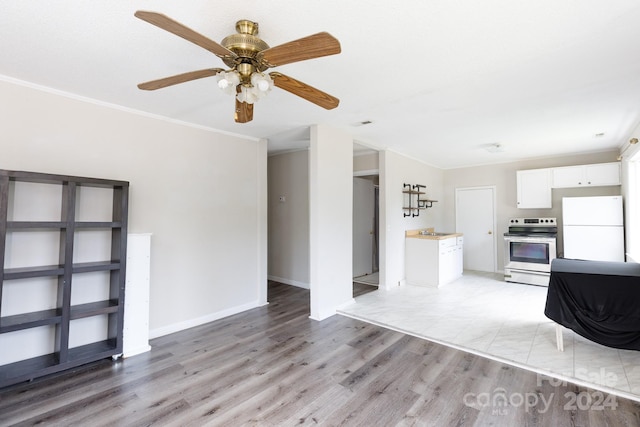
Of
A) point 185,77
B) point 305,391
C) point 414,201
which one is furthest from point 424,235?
point 185,77

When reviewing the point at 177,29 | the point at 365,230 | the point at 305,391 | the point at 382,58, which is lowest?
the point at 305,391

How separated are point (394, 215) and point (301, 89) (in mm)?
3678

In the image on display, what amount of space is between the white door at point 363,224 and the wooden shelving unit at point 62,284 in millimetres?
4127

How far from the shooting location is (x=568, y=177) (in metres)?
5.19

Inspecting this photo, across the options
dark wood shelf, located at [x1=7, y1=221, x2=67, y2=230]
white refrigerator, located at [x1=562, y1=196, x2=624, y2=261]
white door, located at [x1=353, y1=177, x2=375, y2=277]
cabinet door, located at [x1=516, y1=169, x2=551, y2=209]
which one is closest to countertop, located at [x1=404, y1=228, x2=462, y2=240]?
white door, located at [x1=353, y1=177, x2=375, y2=277]

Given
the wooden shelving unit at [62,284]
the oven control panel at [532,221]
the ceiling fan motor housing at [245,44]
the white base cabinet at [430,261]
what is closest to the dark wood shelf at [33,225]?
the wooden shelving unit at [62,284]

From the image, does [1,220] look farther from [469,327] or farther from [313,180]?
[469,327]

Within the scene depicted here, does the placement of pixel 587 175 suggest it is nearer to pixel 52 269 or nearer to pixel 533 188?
pixel 533 188

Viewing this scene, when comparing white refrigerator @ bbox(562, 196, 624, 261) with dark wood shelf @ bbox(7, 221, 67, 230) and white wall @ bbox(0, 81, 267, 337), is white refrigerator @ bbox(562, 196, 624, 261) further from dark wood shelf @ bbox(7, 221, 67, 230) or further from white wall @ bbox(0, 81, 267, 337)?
dark wood shelf @ bbox(7, 221, 67, 230)

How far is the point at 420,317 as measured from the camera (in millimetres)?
3654

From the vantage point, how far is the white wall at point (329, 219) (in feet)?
11.9

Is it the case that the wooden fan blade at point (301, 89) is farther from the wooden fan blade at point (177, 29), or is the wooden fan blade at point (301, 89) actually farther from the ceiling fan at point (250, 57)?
the wooden fan blade at point (177, 29)

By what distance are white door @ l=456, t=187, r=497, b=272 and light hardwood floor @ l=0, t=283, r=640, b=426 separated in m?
4.27

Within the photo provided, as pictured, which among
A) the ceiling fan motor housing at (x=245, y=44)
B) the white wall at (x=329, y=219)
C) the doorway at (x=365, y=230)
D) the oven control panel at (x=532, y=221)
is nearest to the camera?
the ceiling fan motor housing at (x=245, y=44)
